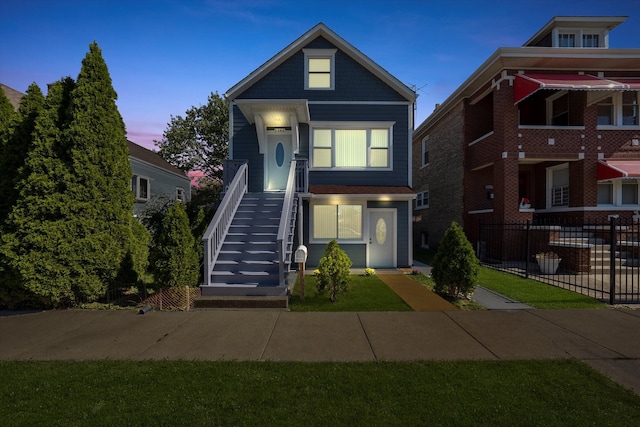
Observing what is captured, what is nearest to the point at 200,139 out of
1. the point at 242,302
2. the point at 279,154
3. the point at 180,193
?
the point at 180,193

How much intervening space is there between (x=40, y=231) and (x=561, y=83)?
17.5 meters

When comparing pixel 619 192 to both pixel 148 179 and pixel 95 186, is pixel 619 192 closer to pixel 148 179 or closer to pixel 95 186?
pixel 95 186

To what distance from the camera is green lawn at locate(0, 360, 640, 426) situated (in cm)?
306

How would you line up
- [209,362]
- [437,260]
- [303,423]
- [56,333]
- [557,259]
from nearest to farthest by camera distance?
[303,423]
[209,362]
[56,333]
[437,260]
[557,259]

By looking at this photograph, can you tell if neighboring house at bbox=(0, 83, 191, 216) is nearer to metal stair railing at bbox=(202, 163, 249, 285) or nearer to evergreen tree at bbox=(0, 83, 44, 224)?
metal stair railing at bbox=(202, 163, 249, 285)

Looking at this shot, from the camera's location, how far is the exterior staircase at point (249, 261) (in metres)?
7.34

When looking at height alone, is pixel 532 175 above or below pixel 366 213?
above

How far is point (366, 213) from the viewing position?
39.2 feet

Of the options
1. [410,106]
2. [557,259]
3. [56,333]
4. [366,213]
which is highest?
[410,106]

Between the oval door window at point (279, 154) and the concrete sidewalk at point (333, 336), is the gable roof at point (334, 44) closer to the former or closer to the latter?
the oval door window at point (279, 154)

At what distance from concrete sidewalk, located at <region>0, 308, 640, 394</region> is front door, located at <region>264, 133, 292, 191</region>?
22.1 feet

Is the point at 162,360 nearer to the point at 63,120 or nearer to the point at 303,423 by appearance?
the point at 303,423

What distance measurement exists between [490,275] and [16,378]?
12.1 metres

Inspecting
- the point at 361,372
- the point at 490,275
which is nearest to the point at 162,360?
the point at 361,372
